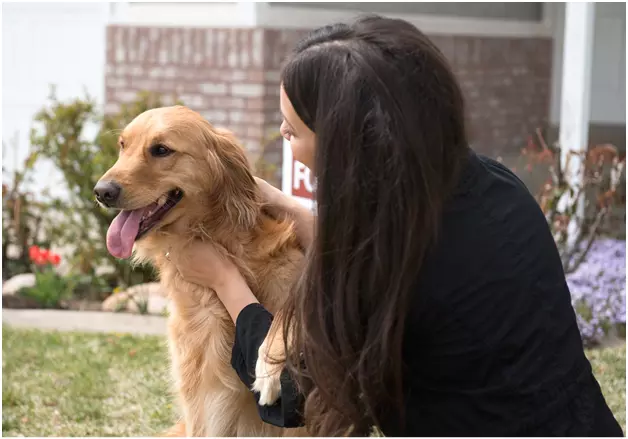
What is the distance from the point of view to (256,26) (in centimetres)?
756

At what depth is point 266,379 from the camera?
7.41ft

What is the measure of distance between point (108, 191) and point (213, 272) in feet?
1.32

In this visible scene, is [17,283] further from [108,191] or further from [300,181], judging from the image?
[108,191]

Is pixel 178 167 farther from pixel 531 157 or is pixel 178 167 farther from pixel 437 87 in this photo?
pixel 531 157

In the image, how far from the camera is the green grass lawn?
4.10 m

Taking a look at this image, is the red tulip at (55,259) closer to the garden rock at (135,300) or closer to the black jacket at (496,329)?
the garden rock at (135,300)

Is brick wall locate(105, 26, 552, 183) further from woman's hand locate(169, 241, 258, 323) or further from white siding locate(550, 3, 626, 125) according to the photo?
woman's hand locate(169, 241, 258, 323)

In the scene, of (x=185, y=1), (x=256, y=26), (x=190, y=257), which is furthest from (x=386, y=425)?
(x=185, y=1)

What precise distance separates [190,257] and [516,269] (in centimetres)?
119

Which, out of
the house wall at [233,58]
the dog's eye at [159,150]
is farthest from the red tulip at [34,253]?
the dog's eye at [159,150]

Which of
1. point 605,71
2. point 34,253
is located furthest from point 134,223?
point 605,71

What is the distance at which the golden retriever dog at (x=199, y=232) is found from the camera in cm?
276

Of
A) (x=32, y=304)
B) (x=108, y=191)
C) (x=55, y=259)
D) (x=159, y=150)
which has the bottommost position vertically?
(x=32, y=304)

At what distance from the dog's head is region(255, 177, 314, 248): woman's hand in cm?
10
